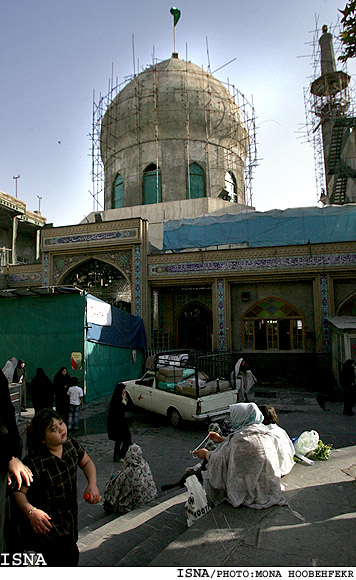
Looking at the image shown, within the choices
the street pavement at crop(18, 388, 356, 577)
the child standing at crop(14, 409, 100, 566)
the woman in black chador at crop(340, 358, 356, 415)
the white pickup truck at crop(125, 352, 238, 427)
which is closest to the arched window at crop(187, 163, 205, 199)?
the white pickup truck at crop(125, 352, 238, 427)

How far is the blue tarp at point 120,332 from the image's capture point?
38.6 feet

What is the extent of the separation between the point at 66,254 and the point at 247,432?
14772 mm

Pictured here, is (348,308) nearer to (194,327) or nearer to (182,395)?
(194,327)

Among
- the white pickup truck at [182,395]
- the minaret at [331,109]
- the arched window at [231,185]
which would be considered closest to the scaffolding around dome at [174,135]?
the arched window at [231,185]

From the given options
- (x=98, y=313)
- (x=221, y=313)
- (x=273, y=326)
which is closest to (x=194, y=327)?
(x=221, y=313)

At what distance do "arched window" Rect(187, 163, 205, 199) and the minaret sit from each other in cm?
794

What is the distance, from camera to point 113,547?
3.50 metres

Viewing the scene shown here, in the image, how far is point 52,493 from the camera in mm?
2395

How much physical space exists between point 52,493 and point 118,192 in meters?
21.7

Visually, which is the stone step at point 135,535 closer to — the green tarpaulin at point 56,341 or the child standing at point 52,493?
the child standing at point 52,493

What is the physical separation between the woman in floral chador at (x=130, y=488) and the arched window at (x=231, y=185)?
19.7 metres

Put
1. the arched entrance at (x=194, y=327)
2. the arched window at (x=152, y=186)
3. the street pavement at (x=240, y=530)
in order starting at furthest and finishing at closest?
the arched window at (x=152, y=186), the arched entrance at (x=194, y=327), the street pavement at (x=240, y=530)

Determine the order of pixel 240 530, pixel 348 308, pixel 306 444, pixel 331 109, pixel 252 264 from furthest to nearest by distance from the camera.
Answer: pixel 331 109 → pixel 252 264 → pixel 348 308 → pixel 306 444 → pixel 240 530

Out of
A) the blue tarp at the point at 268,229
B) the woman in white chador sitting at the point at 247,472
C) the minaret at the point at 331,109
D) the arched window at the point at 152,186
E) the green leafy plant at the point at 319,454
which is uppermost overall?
the minaret at the point at 331,109
